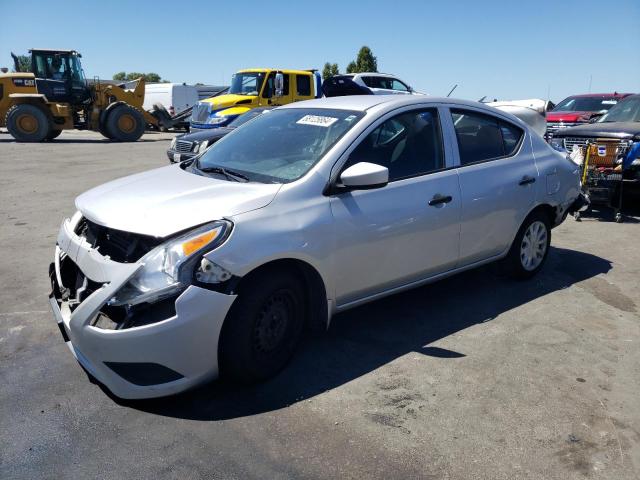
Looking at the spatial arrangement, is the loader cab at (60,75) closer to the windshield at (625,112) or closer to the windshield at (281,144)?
the windshield at (625,112)

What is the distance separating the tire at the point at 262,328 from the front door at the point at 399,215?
1.14 feet

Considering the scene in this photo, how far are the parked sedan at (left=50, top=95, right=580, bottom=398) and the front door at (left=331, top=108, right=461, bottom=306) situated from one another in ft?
0.03

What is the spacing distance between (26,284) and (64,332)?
2.12 m

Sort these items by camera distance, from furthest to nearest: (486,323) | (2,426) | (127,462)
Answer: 1. (486,323)
2. (2,426)
3. (127,462)

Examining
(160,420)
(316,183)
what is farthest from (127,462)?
(316,183)

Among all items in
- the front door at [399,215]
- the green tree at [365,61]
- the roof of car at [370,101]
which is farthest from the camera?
the green tree at [365,61]

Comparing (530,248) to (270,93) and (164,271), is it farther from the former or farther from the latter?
(270,93)

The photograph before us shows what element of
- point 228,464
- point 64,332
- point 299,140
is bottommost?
point 228,464

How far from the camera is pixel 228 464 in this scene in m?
2.64

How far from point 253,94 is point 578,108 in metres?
8.66

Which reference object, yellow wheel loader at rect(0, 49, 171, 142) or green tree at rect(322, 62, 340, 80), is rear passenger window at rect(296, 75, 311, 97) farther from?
green tree at rect(322, 62, 340, 80)

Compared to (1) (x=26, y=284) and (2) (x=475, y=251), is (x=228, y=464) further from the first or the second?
(1) (x=26, y=284)

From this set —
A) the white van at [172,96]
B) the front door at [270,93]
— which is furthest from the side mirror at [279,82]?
the white van at [172,96]

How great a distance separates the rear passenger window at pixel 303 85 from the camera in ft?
55.5
